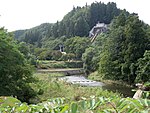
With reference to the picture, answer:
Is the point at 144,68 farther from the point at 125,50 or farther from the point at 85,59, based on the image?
the point at 85,59

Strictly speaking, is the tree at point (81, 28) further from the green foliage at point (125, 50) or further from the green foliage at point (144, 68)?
the green foliage at point (144, 68)

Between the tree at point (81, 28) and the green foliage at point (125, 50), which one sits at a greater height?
the tree at point (81, 28)

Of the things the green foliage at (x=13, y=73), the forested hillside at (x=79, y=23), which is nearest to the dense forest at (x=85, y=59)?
the green foliage at (x=13, y=73)

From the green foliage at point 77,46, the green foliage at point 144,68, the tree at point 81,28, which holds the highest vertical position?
the tree at point 81,28

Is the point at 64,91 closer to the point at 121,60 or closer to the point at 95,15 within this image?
the point at 121,60

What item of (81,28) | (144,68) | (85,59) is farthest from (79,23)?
(144,68)

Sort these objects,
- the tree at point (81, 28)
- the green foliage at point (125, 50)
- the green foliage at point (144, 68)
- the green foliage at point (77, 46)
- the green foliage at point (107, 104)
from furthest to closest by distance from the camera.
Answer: the tree at point (81, 28) → the green foliage at point (77, 46) → the green foliage at point (125, 50) → the green foliage at point (144, 68) → the green foliage at point (107, 104)

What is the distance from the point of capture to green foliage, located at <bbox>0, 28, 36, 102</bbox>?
13172mm

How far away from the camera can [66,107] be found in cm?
185

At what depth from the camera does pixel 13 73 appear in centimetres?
1404

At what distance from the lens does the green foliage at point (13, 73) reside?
13.2m

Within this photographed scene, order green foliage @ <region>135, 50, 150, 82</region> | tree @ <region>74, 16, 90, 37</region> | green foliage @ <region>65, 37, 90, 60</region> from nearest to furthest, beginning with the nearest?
green foliage @ <region>135, 50, 150, 82</region> < green foliage @ <region>65, 37, 90, 60</region> < tree @ <region>74, 16, 90, 37</region>

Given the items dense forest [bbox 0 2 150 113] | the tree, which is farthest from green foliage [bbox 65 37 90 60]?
the tree

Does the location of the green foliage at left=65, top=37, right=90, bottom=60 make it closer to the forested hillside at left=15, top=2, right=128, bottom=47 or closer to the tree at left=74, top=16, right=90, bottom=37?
the tree at left=74, top=16, right=90, bottom=37
